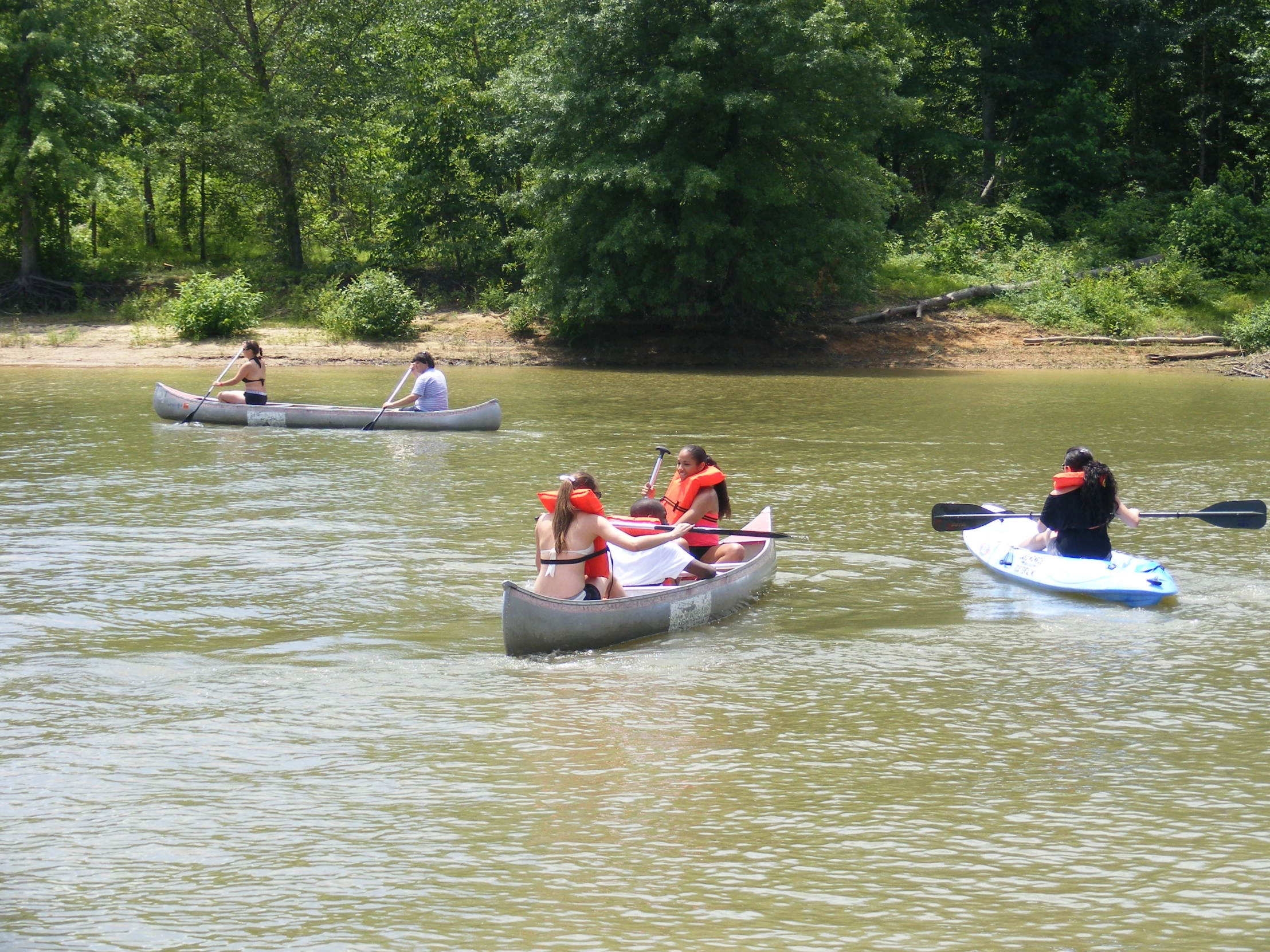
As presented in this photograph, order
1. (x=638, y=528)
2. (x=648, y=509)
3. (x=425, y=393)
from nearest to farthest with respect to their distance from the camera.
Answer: (x=638, y=528)
(x=648, y=509)
(x=425, y=393)

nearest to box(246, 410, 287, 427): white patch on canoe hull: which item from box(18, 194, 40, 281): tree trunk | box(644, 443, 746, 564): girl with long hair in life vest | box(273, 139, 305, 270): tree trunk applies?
box(644, 443, 746, 564): girl with long hair in life vest

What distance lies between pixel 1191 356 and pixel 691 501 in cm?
2189

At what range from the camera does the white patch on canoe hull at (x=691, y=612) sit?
30.4ft

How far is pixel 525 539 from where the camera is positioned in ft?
39.4

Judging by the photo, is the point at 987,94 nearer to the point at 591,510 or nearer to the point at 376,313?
the point at 376,313

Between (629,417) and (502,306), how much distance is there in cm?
1464

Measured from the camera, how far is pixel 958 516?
11633mm

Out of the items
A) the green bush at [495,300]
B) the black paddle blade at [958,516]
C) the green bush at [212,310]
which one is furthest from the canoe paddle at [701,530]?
the green bush at [495,300]

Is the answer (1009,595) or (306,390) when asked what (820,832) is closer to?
(1009,595)

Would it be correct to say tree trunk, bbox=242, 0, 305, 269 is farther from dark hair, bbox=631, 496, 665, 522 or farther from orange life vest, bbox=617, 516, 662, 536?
orange life vest, bbox=617, 516, 662, 536

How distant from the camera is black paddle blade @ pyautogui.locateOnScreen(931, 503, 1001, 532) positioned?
11.6 meters

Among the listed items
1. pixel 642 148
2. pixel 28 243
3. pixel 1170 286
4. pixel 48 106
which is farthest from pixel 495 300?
pixel 1170 286

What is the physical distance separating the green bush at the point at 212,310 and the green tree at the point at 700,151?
7.26 meters

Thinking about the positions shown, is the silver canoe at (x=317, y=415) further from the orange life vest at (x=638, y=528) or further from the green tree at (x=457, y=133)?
the green tree at (x=457, y=133)
